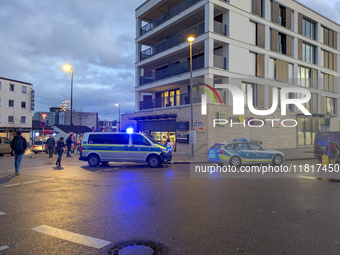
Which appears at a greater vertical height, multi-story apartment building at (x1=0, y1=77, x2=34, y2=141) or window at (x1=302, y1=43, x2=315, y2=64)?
window at (x1=302, y1=43, x2=315, y2=64)

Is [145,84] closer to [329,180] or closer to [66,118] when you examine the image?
[329,180]

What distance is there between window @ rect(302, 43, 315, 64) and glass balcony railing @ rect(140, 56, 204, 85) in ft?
50.7

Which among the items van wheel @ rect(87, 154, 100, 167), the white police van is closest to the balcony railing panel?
the white police van

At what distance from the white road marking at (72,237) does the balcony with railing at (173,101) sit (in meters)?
20.9

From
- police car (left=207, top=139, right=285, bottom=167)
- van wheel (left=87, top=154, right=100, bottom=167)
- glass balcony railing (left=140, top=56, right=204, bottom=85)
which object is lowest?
van wheel (left=87, top=154, right=100, bottom=167)

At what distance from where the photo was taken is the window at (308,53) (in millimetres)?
33366

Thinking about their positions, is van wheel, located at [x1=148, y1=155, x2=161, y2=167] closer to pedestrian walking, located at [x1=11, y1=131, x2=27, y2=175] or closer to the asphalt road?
the asphalt road

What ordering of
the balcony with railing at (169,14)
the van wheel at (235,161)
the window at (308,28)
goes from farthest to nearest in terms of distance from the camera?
the window at (308,28) → the balcony with railing at (169,14) → the van wheel at (235,161)

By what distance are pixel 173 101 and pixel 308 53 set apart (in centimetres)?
1841

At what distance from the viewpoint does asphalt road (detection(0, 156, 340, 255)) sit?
4.29 m

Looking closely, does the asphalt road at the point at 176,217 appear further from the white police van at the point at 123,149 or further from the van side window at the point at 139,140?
the van side window at the point at 139,140

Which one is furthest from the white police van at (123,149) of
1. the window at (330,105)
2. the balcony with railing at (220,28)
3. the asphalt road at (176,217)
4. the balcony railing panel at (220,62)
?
the window at (330,105)

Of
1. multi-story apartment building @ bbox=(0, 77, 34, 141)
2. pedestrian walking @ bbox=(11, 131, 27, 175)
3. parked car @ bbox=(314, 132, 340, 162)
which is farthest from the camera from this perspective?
multi-story apartment building @ bbox=(0, 77, 34, 141)

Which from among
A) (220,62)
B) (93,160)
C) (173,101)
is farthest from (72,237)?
(173,101)
